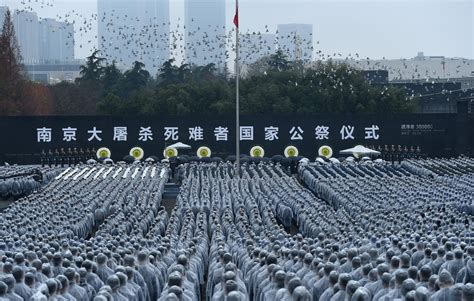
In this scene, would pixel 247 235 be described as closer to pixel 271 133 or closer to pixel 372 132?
pixel 271 133

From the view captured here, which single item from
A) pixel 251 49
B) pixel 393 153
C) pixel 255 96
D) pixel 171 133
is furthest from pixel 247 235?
pixel 251 49

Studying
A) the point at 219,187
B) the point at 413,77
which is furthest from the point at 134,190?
the point at 413,77

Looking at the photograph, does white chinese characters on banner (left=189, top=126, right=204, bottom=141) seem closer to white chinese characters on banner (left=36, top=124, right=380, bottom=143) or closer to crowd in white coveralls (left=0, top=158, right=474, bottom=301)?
white chinese characters on banner (left=36, top=124, right=380, bottom=143)

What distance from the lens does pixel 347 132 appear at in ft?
147

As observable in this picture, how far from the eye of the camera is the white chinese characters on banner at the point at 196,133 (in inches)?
1768

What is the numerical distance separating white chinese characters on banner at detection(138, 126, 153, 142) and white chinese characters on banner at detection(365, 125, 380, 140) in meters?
9.34

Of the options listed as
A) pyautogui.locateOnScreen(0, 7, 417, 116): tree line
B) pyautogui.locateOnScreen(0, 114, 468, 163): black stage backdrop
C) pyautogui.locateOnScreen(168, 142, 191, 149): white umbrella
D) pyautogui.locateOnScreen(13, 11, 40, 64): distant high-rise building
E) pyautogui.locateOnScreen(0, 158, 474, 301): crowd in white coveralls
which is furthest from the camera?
pyautogui.locateOnScreen(13, 11, 40, 64): distant high-rise building

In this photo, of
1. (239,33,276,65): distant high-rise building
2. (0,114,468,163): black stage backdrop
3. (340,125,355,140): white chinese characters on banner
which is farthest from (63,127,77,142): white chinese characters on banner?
(239,33,276,65): distant high-rise building

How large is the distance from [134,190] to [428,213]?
10.2 m

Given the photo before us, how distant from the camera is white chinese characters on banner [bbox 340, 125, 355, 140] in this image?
147ft

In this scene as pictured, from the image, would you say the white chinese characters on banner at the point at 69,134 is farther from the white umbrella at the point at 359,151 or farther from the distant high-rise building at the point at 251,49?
the distant high-rise building at the point at 251,49

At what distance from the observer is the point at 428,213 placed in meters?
21.5

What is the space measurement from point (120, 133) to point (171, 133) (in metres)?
2.22

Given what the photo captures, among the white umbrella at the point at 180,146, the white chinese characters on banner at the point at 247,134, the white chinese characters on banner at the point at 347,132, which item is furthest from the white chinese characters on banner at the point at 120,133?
the white chinese characters on banner at the point at 347,132
